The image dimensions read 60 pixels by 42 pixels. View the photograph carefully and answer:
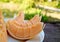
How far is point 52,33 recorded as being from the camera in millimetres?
2838

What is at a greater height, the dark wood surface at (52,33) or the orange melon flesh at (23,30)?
the orange melon flesh at (23,30)

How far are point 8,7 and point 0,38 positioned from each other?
2356 millimetres

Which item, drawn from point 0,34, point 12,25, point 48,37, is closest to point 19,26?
point 12,25

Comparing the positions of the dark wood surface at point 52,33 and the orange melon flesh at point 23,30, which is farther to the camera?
the dark wood surface at point 52,33

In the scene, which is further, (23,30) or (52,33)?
(52,33)

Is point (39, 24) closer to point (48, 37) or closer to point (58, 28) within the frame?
point (48, 37)

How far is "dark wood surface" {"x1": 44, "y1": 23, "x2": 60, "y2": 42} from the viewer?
8.35 feet

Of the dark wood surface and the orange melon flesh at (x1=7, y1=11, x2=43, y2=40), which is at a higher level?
the orange melon flesh at (x1=7, y1=11, x2=43, y2=40)

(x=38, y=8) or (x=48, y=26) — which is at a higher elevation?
(x=38, y=8)

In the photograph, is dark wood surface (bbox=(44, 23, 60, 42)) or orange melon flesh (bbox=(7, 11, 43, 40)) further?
dark wood surface (bbox=(44, 23, 60, 42))

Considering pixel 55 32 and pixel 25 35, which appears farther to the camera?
pixel 55 32

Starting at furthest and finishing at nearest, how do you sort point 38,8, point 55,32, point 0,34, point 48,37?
point 38,8
point 55,32
point 48,37
point 0,34

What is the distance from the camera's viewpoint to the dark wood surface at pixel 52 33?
100 inches

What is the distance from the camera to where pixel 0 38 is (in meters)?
0.93
